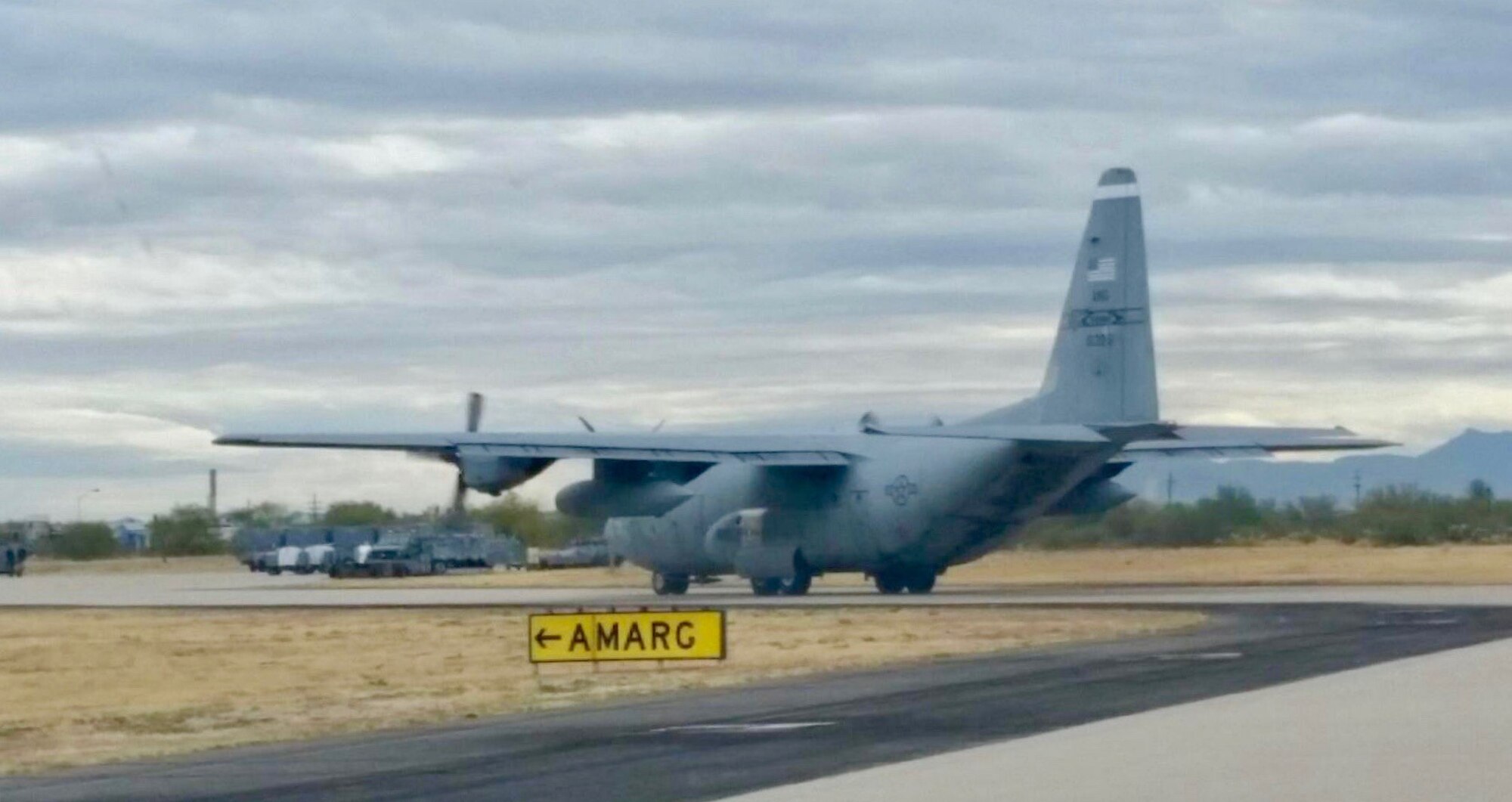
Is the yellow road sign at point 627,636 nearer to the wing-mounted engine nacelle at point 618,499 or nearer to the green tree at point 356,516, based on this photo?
the wing-mounted engine nacelle at point 618,499

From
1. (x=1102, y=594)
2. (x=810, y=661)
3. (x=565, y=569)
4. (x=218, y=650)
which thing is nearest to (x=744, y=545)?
(x=1102, y=594)

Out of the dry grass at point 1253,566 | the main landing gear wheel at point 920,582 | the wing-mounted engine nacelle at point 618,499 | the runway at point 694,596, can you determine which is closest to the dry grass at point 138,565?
the runway at point 694,596

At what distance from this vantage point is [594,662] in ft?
111

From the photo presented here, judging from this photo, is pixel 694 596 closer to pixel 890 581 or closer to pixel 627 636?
pixel 890 581

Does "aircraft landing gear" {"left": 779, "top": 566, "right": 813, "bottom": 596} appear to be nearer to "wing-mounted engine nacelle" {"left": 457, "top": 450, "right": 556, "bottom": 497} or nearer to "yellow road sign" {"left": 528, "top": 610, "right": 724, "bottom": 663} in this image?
"wing-mounted engine nacelle" {"left": 457, "top": 450, "right": 556, "bottom": 497}

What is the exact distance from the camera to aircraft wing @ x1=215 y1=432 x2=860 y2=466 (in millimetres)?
58688

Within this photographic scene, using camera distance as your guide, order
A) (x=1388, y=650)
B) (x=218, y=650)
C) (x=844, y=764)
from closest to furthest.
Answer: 1. (x=844, y=764)
2. (x=1388, y=650)
3. (x=218, y=650)

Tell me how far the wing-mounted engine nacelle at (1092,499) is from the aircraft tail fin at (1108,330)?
17.6 ft

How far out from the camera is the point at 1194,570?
76.3 metres

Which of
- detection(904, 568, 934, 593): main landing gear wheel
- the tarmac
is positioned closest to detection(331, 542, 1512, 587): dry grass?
detection(904, 568, 934, 593): main landing gear wheel

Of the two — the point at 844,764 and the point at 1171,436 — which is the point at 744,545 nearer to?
the point at 1171,436

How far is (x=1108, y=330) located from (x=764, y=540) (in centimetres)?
1070

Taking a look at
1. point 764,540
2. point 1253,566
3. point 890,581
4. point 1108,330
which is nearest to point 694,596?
point 764,540

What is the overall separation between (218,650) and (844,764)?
78.5ft
